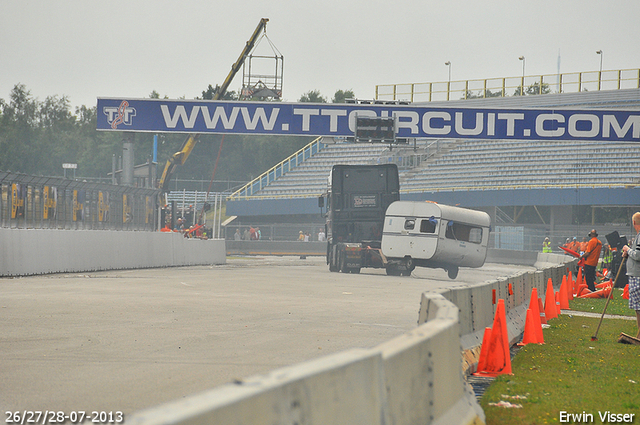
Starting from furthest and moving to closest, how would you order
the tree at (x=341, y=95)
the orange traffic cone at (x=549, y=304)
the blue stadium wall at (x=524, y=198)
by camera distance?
the tree at (x=341, y=95), the blue stadium wall at (x=524, y=198), the orange traffic cone at (x=549, y=304)

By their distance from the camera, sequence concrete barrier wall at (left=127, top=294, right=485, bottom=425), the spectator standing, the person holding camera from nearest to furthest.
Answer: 1. concrete barrier wall at (left=127, top=294, right=485, bottom=425)
2. the person holding camera
3. the spectator standing

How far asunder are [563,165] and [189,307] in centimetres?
4307

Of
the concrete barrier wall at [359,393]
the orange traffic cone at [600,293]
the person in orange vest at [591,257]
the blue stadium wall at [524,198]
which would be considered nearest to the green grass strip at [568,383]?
the concrete barrier wall at [359,393]

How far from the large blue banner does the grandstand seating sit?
50.8ft

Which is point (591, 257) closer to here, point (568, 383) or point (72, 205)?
point (72, 205)

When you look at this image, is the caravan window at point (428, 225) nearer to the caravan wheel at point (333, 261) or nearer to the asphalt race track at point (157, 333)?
the caravan wheel at point (333, 261)

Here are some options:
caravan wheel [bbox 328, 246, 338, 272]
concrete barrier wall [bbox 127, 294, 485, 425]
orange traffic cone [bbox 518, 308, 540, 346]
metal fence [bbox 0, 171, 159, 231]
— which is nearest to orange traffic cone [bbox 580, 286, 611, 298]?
caravan wheel [bbox 328, 246, 338, 272]

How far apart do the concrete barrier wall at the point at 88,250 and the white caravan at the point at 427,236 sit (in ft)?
26.5

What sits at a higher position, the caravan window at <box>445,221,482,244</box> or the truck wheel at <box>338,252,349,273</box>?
the caravan window at <box>445,221,482,244</box>

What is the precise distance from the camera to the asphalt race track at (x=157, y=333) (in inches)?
265

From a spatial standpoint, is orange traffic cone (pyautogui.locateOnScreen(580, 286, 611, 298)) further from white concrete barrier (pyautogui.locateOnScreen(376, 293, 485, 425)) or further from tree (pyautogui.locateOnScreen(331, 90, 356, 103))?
tree (pyautogui.locateOnScreen(331, 90, 356, 103))

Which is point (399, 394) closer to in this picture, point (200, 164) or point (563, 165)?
point (563, 165)

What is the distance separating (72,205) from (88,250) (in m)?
1.42

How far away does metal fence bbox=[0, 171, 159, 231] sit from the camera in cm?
2058
